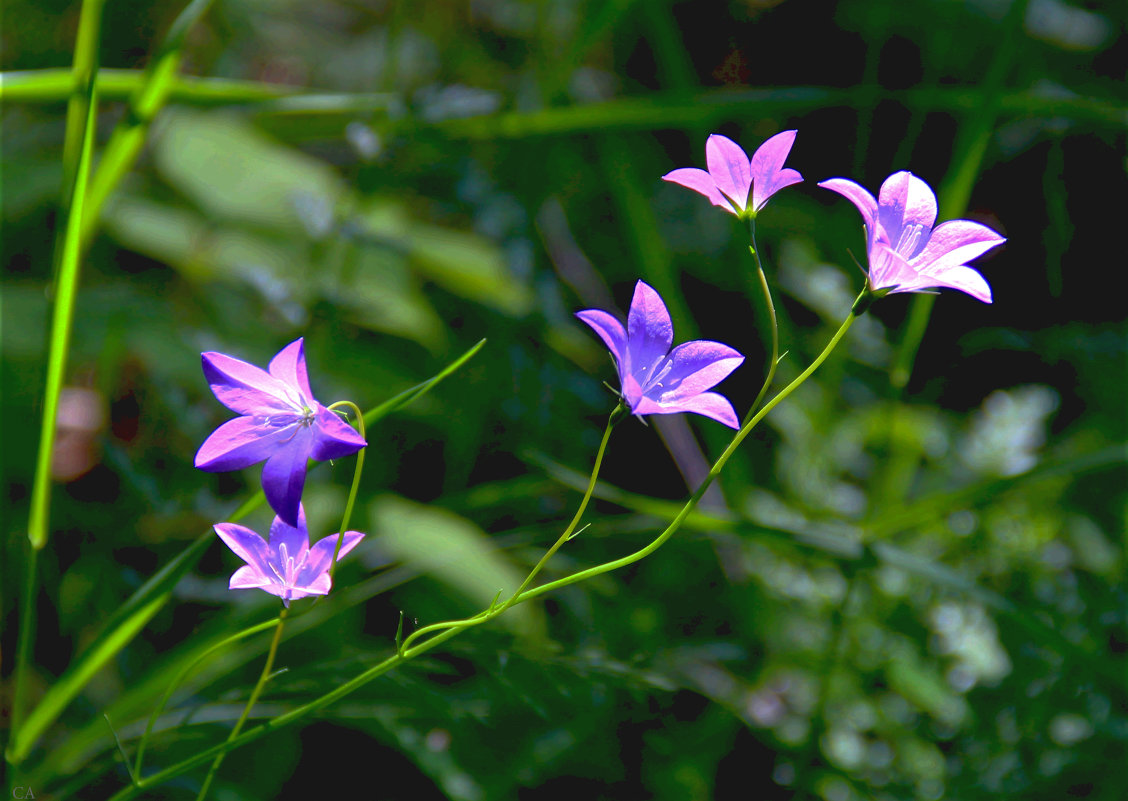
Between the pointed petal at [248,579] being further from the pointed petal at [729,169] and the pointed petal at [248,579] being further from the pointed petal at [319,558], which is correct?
the pointed petal at [729,169]

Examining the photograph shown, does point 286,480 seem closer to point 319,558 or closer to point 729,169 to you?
point 319,558

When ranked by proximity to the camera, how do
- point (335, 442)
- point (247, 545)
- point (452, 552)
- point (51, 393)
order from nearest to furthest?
point (335, 442)
point (247, 545)
point (51, 393)
point (452, 552)

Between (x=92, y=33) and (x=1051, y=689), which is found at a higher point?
(x=92, y=33)

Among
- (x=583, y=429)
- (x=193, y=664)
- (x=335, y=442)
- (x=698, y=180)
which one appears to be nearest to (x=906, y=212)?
(x=698, y=180)

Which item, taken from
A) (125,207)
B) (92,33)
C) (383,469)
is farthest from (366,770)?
(125,207)

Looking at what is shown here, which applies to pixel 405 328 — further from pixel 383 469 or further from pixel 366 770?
pixel 366 770

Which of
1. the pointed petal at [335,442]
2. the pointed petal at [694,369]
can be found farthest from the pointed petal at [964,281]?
the pointed petal at [335,442]
